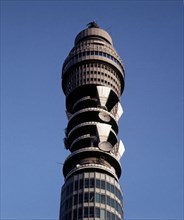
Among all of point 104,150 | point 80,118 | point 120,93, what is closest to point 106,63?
point 120,93

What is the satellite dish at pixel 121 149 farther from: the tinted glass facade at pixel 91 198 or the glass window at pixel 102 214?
the glass window at pixel 102 214

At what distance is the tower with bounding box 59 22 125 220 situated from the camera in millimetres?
156500

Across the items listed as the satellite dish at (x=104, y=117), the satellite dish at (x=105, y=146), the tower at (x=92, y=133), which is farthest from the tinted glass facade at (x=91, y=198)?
the satellite dish at (x=104, y=117)

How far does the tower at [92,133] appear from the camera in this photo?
156m

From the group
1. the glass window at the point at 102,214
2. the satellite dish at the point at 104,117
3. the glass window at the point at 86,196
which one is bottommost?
the glass window at the point at 102,214

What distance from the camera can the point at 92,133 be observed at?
172m

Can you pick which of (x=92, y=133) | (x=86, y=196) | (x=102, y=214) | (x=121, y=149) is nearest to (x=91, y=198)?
(x=86, y=196)

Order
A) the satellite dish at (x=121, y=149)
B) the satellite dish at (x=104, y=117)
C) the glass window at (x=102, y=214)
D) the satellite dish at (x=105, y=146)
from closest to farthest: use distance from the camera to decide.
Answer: the glass window at (x=102, y=214) → the satellite dish at (x=105, y=146) → the satellite dish at (x=104, y=117) → the satellite dish at (x=121, y=149)

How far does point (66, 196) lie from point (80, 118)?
2841 centimetres

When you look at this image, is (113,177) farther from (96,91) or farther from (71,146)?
(96,91)

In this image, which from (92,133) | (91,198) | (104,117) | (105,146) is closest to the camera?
(91,198)

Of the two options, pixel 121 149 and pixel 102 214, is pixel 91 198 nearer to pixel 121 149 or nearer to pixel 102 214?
pixel 102 214

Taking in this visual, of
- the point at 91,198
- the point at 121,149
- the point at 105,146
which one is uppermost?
the point at 121,149

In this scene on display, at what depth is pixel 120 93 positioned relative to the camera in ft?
642
